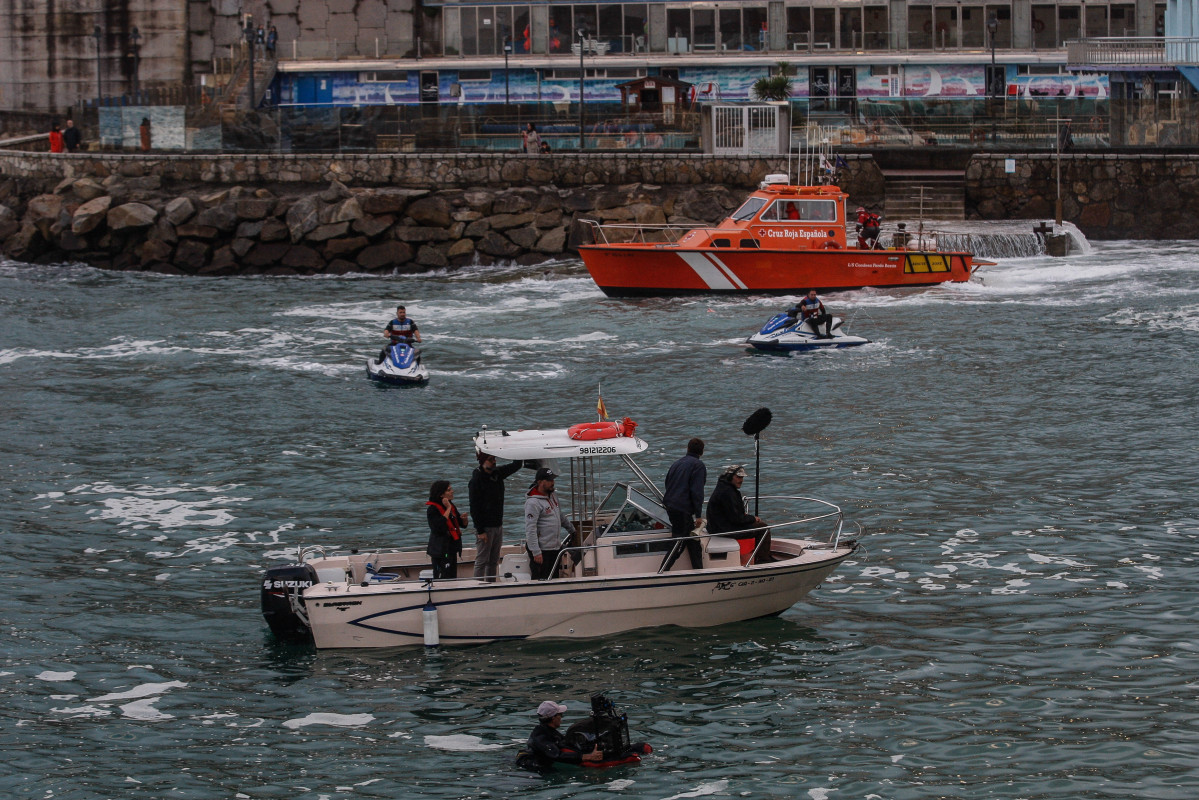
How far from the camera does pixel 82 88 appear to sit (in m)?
65.5

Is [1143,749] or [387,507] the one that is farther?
[387,507]

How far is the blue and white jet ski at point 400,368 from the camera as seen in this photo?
28219 millimetres

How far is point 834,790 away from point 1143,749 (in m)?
2.81

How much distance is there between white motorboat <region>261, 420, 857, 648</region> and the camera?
14.7 metres

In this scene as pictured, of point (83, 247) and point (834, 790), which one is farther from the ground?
point (83, 247)

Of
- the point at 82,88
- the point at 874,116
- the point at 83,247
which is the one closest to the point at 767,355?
the point at 874,116

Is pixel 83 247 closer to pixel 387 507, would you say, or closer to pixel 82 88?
pixel 82 88

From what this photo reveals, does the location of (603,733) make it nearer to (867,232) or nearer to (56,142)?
(867,232)

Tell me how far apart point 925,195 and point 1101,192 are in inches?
240

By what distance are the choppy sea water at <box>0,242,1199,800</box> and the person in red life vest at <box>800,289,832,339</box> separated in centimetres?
68

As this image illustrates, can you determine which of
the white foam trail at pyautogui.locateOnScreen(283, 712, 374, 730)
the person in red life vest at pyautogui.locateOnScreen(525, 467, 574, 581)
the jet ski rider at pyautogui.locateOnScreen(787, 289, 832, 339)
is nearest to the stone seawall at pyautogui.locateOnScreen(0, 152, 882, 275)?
the jet ski rider at pyautogui.locateOnScreen(787, 289, 832, 339)

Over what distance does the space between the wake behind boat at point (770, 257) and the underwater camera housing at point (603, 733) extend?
26489mm

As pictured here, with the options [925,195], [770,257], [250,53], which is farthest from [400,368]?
[250,53]

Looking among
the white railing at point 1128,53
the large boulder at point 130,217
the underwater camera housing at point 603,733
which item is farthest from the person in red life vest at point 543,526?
the white railing at point 1128,53
